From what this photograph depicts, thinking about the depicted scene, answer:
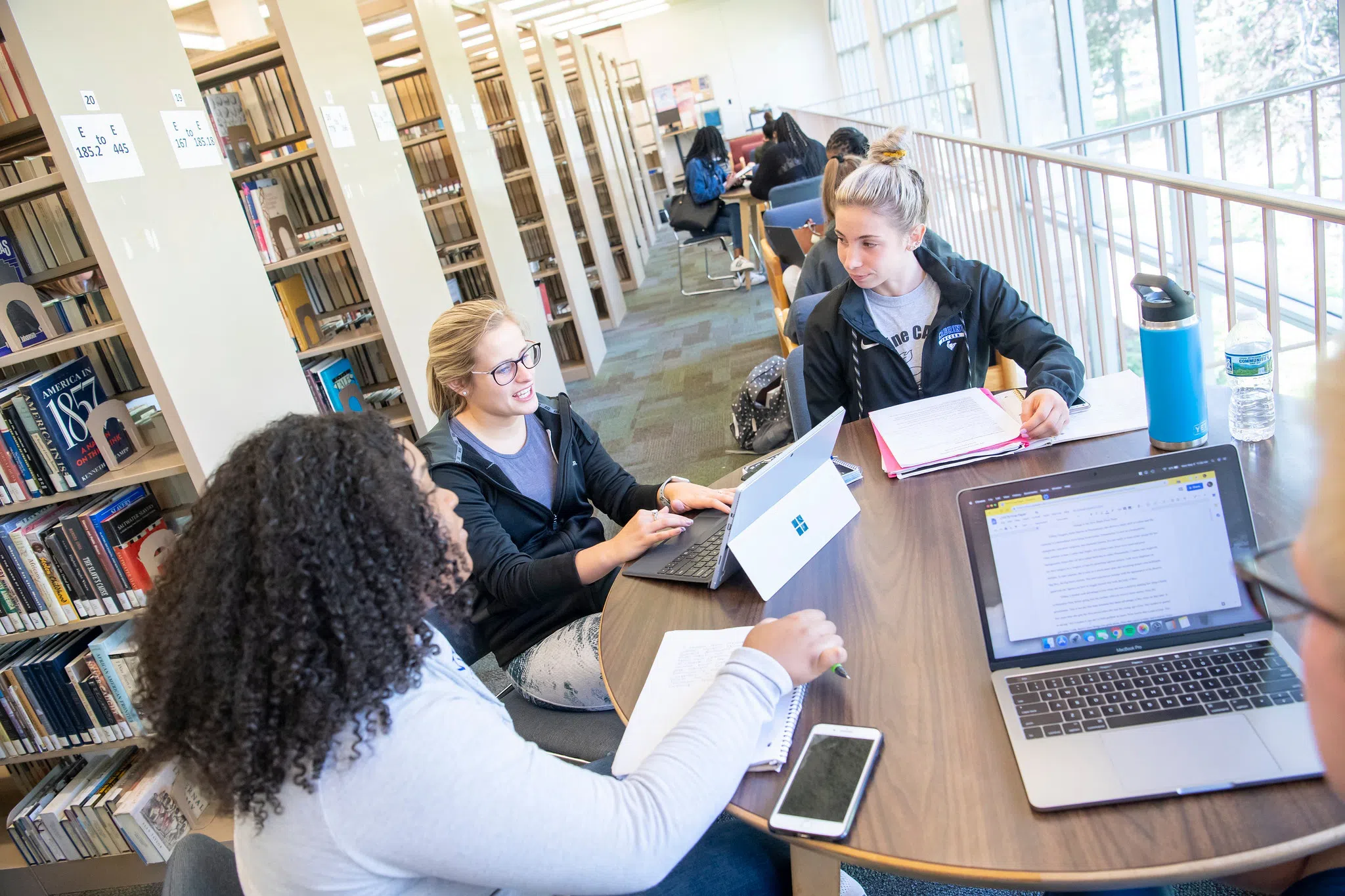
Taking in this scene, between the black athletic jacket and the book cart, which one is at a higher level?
the book cart

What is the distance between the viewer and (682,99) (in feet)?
51.0

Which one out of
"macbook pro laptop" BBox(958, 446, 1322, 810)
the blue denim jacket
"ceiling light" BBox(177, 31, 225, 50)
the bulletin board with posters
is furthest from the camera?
the bulletin board with posters

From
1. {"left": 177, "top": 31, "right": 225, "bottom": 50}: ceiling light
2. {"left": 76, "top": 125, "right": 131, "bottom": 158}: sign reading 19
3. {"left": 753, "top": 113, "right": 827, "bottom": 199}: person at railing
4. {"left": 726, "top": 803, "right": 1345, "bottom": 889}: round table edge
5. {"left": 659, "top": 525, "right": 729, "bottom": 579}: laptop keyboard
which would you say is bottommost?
{"left": 726, "top": 803, "right": 1345, "bottom": 889}: round table edge

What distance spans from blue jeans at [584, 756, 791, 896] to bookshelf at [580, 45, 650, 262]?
302 inches

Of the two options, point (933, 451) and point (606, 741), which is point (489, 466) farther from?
point (933, 451)

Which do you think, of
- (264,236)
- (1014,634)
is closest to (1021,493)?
(1014,634)

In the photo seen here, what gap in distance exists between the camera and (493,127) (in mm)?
5656

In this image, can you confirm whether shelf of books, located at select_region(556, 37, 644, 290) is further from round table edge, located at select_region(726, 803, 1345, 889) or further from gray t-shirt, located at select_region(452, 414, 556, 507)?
round table edge, located at select_region(726, 803, 1345, 889)

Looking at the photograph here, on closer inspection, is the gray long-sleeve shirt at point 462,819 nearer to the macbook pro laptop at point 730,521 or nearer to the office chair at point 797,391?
the macbook pro laptop at point 730,521

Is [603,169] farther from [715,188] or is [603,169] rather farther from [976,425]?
[976,425]

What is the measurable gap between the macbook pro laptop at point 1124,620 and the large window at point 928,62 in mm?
6924

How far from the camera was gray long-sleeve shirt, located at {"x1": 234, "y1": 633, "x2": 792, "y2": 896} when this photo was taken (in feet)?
2.62

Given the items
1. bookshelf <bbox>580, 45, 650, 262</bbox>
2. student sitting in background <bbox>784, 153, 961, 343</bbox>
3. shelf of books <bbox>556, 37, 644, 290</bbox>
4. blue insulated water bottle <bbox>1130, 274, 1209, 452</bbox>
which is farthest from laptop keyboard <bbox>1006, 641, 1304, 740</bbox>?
bookshelf <bbox>580, 45, 650, 262</bbox>

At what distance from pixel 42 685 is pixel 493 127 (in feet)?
14.3
